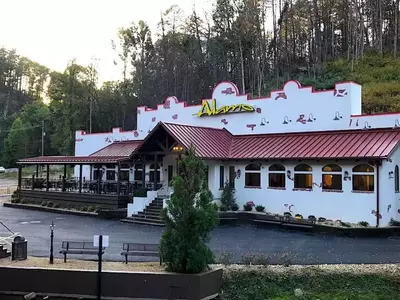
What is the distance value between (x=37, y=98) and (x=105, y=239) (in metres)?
71.7

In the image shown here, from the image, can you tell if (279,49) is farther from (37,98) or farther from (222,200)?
(37,98)

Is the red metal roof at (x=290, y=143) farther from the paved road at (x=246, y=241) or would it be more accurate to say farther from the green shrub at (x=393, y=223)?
the paved road at (x=246, y=241)

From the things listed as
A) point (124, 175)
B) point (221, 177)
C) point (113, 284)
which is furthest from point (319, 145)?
point (124, 175)

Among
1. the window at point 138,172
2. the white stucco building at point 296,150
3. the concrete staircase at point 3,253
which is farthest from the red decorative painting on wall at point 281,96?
the concrete staircase at point 3,253

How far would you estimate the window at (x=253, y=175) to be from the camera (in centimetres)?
1967

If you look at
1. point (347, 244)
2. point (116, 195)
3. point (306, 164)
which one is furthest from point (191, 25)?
point (347, 244)

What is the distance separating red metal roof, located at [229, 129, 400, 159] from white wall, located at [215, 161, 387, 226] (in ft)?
1.85

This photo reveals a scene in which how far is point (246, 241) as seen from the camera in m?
14.2

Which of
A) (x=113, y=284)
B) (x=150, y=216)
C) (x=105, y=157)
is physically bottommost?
(x=113, y=284)

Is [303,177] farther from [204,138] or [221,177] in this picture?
[204,138]

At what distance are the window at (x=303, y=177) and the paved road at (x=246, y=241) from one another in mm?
2569

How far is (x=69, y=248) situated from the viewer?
10352mm

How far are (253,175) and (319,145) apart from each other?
3498mm

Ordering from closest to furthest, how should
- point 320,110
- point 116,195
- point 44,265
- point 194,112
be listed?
1. point 44,265
2. point 320,110
3. point 116,195
4. point 194,112
